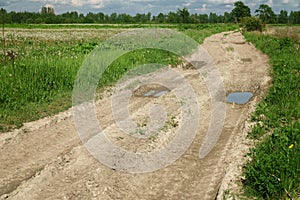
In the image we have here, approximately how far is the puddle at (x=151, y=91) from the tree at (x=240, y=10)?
6054 cm

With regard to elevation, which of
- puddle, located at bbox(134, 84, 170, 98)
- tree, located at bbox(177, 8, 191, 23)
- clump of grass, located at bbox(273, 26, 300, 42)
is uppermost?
tree, located at bbox(177, 8, 191, 23)

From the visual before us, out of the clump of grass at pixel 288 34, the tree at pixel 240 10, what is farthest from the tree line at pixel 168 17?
the clump of grass at pixel 288 34

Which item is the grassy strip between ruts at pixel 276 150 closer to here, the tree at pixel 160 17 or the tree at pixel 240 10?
the tree at pixel 240 10

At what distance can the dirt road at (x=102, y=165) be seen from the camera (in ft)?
15.3

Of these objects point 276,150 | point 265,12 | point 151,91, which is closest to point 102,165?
point 276,150

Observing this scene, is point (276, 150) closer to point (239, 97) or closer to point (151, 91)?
point (239, 97)

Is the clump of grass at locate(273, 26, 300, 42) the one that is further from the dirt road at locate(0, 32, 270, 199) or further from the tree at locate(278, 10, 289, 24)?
the tree at locate(278, 10, 289, 24)

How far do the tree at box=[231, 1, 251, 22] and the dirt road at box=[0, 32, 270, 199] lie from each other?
63523 mm

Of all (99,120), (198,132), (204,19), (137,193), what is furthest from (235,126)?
(204,19)

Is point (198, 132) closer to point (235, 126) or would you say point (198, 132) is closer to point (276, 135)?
point (235, 126)

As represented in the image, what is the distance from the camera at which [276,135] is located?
5551 millimetres

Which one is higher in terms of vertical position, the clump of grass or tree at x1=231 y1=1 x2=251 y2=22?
tree at x1=231 y1=1 x2=251 y2=22

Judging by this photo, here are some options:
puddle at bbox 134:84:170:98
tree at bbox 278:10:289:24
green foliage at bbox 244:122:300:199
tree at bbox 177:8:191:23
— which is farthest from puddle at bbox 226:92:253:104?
tree at bbox 278:10:289:24

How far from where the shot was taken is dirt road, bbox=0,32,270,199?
4.68 meters
